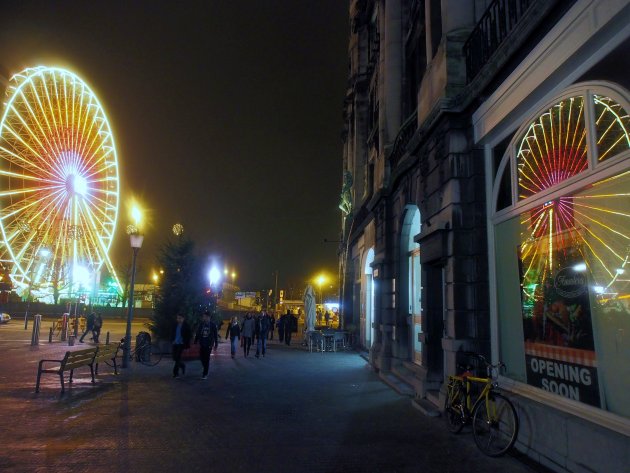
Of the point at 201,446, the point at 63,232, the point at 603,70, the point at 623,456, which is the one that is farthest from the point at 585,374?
the point at 63,232

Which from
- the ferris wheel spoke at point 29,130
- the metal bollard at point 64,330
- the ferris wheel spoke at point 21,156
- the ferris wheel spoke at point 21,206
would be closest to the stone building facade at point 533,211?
the metal bollard at point 64,330

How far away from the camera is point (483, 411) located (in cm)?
695

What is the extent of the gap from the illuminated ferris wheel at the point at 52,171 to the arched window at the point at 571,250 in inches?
1245

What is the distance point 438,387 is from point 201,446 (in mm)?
5422

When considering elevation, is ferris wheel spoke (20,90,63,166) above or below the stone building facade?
above

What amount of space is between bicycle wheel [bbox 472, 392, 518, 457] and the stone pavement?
188 mm

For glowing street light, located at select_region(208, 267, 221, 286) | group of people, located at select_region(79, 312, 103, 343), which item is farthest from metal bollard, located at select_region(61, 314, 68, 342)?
glowing street light, located at select_region(208, 267, 221, 286)

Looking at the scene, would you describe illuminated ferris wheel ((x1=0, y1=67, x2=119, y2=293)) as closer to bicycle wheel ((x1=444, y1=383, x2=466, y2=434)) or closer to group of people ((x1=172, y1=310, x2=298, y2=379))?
group of people ((x1=172, y1=310, x2=298, y2=379))

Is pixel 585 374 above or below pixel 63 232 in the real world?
below

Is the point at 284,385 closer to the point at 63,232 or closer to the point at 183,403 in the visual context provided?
the point at 183,403

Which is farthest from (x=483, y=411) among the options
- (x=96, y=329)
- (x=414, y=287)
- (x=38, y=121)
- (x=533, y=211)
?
(x=38, y=121)

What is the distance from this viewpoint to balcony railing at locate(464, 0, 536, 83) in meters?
7.96

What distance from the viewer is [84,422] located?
26.5ft

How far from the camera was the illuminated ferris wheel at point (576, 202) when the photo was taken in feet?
17.7
